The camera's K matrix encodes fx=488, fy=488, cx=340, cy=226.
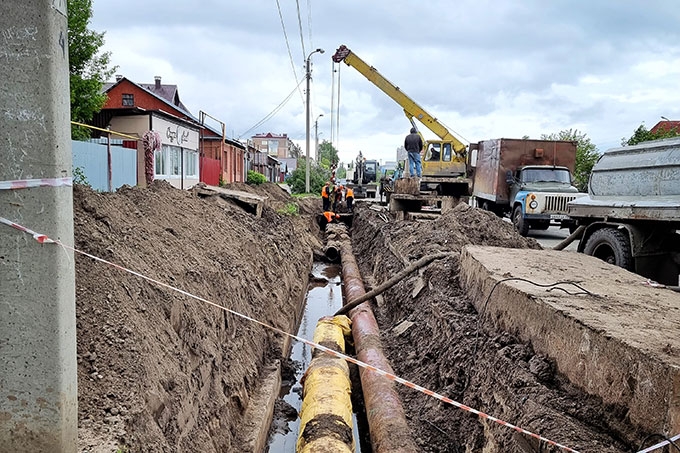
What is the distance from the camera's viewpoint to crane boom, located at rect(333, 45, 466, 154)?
1655 centimetres

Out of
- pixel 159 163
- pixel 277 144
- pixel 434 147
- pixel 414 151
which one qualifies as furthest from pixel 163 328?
pixel 277 144

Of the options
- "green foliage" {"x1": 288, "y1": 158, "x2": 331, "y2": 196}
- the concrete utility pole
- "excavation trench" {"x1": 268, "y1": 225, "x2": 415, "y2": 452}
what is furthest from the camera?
"green foliage" {"x1": 288, "y1": 158, "x2": 331, "y2": 196}

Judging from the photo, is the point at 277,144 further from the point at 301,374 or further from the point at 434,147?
the point at 301,374

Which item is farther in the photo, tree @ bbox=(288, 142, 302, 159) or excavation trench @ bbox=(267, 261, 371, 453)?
tree @ bbox=(288, 142, 302, 159)

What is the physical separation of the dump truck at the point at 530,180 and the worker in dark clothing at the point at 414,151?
8.98 ft

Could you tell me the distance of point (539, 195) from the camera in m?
14.7

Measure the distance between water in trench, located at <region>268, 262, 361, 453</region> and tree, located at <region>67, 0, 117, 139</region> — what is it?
13.6 metres

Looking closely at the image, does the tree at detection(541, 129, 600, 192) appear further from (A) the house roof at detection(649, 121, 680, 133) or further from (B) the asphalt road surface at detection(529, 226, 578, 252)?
(B) the asphalt road surface at detection(529, 226, 578, 252)

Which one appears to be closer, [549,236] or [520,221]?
[520,221]

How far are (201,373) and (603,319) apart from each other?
3.17m

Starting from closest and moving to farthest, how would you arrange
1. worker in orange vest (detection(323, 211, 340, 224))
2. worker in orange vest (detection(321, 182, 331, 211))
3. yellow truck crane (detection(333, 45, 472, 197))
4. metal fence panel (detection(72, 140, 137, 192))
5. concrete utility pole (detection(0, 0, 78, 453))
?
concrete utility pole (detection(0, 0, 78, 453)) < metal fence panel (detection(72, 140, 137, 192)) < yellow truck crane (detection(333, 45, 472, 197)) < worker in orange vest (detection(321, 182, 331, 211)) < worker in orange vest (detection(323, 211, 340, 224))

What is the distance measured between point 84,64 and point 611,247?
23365 millimetres

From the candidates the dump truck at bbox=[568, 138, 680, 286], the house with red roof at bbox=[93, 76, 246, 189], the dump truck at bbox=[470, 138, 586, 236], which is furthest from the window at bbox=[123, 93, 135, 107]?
the dump truck at bbox=[568, 138, 680, 286]

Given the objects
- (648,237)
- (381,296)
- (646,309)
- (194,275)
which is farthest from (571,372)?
(381,296)
